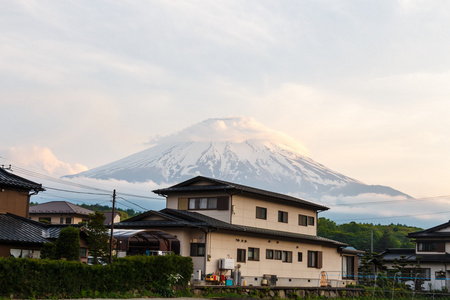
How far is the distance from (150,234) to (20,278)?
1327cm

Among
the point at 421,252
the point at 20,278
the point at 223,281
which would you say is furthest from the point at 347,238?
the point at 20,278

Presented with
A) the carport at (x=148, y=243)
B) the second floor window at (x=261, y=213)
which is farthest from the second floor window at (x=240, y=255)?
the carport at (x=148, y=243)

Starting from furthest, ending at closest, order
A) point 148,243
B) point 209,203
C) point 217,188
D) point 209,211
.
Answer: point 209,203 < point 209,211 < point 217,188 < point 148,243

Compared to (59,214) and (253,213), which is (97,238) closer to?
(253,213)

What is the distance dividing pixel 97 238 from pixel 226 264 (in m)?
7.36

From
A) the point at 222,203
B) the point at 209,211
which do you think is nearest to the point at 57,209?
the point at 209,211

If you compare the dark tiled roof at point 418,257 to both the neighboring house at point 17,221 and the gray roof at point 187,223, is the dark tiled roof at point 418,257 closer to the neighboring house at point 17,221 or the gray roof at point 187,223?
the gray roof at point 187,223

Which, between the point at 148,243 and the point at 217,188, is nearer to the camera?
the point at 148,243

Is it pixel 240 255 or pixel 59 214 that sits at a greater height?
pixel 59 214

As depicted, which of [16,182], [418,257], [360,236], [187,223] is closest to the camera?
[16,182]

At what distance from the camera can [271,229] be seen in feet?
125

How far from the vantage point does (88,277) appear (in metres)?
21.6

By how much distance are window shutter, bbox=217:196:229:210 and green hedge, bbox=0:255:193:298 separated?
779 cm

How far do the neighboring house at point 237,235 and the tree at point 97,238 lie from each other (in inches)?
34.0
